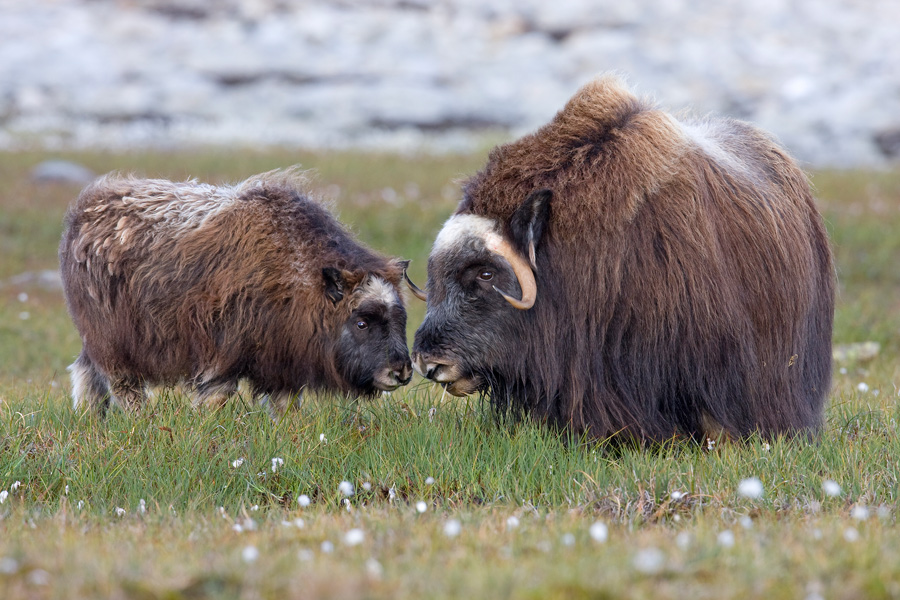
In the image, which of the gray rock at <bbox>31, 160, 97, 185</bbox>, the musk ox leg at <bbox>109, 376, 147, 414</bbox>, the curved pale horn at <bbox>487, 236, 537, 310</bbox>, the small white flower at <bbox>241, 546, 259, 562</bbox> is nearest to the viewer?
the small white flower at <bbox>241, 546, 259, 562</bbox>

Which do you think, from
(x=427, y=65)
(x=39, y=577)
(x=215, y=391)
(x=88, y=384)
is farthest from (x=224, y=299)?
(x=427, y=65)

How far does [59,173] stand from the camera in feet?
45.3

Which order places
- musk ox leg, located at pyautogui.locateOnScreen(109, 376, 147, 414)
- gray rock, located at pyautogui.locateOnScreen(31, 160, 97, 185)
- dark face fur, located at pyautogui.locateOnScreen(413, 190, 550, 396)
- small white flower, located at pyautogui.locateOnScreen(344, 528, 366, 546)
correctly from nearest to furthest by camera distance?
small white flower, located at pyautogui.locateOnScreen(344, 528, 366, 546), dark face fur, located at pyautogui.locateOnScreen(413, 190, 550, 396), musk ox leg, located at pyautogui.locateOnScreen(109, 376, 147, 414), gray rock, located at pyautogui.locateOnScreen(31, 160, 97, 185)

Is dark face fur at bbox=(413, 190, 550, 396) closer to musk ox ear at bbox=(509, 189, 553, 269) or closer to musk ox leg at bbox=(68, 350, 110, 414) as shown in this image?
musk ox ear at bbox=(509, 189, 553, 269)

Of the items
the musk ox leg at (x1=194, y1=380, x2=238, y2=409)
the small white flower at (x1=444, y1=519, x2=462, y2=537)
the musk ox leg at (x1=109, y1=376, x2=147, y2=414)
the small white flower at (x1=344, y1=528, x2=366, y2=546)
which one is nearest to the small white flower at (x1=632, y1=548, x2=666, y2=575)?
the small white flower at (x1=444, y1=519, x2=462, y2=537)

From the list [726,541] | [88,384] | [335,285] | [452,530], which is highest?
[726,541]

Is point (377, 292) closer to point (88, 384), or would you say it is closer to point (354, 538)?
point (88, 384)

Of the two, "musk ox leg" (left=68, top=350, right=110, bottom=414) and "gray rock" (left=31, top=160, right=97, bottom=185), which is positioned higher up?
"musk ox leg" (left=68, top=350, right=110, bottom=414)

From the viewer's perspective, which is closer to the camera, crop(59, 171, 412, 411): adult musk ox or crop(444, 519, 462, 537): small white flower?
crop(444, 519, 462, 537): small white flower

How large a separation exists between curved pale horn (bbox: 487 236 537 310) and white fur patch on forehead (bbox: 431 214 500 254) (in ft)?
0.09

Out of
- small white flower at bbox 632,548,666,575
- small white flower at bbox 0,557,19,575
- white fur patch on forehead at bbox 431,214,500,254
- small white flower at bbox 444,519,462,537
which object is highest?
white fur patch on forehead at bbox 431,214,500,254

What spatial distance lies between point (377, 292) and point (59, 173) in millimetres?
10302

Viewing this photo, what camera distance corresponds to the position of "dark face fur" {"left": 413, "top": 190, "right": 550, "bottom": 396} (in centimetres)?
411

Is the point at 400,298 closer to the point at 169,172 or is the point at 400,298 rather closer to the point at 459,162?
the point at 169,172
